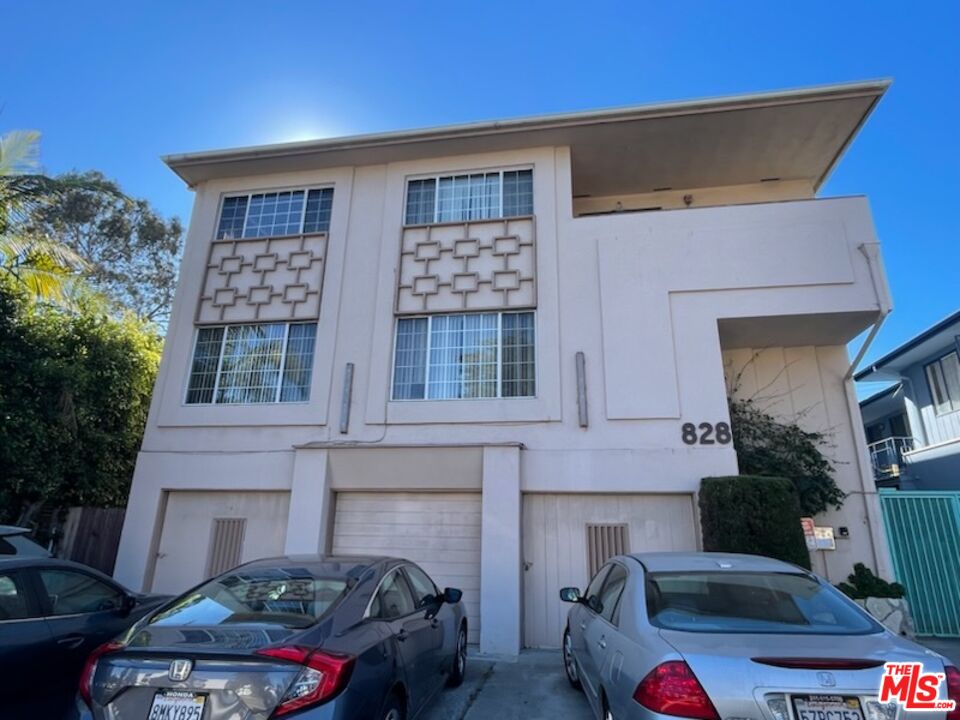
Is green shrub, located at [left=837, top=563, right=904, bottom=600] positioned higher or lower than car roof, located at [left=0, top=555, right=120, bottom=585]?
lower

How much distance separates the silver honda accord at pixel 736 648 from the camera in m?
2.82

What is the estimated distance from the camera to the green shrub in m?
8.45

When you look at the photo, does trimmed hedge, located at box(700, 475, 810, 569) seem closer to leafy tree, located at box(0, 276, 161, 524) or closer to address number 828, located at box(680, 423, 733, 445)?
address number 828, located at box(680, 423, 733, 445)

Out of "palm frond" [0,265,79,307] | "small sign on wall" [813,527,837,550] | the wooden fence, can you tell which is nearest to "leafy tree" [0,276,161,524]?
"palm frond" [0,265,79,307]

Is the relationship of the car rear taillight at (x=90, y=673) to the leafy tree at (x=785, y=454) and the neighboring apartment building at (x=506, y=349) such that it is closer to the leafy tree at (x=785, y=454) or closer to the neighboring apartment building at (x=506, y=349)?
the neighboring apartment building at (x=506, y=349)

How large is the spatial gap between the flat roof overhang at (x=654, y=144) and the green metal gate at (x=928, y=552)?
663cm

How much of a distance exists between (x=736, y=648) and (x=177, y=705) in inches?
122

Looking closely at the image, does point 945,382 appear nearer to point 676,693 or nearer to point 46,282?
point 676,693

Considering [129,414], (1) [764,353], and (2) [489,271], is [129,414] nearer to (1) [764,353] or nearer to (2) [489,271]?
(2) [489,271]

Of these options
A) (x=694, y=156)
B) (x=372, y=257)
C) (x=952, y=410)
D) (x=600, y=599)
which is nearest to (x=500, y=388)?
(x=372, y=257)

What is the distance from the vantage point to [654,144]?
1084cm

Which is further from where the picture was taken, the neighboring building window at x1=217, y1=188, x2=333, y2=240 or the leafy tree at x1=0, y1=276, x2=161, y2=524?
the neighboring building window at x1=217, y1=188, x2=333, y2=240

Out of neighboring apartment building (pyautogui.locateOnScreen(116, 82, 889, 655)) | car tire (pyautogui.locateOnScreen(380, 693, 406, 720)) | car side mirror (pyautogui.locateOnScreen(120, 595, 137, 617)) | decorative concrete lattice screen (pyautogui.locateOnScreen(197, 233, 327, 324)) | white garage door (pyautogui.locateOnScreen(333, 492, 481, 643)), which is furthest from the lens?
decorative concrete lattice screen (pyautogui.locateOnScreen(197, 233, 327, 324))

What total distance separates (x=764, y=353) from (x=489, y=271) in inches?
221
